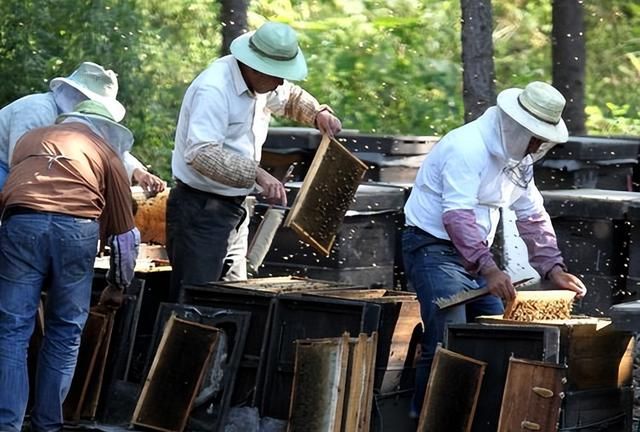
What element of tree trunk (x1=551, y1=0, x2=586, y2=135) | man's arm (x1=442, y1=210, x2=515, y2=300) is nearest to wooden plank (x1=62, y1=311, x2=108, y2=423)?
man's arm (x1=442, y1=210, x2=515, y2=300)

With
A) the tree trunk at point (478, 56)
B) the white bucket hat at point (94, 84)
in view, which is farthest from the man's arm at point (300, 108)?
the tree trunk at point (478, 56)

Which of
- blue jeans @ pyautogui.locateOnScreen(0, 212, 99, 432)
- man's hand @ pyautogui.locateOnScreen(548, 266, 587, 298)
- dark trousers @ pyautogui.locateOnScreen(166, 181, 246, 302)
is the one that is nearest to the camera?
blue jeans @ pyautogui.locateOnScreen(0, 212, 99, 432)

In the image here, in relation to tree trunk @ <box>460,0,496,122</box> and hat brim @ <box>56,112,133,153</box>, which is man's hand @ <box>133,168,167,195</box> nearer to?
hat brim @ <box>56,112,133,153</box>

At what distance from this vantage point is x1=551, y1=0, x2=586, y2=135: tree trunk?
12688 mm

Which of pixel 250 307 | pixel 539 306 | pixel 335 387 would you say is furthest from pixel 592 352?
pixel 250 307

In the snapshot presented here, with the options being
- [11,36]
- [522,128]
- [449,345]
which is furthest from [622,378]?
[11,36]

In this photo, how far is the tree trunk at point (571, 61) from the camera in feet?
41.6

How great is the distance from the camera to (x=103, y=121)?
6.40m

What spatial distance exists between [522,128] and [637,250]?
5.75 ft

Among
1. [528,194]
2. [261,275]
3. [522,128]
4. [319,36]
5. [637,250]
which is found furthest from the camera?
[319,36]

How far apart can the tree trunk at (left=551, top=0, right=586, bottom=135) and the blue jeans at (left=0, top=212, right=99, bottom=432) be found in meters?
7.32

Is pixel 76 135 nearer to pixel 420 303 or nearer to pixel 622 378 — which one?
pixel 420 303

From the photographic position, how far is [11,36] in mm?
14328

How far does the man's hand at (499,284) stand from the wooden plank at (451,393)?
1.07 ft
